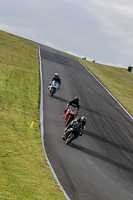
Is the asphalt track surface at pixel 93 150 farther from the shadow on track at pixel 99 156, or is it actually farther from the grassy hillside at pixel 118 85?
the grassy hillside at pixel 118 85

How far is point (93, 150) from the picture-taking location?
15875mm

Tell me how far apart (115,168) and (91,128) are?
5.38 m

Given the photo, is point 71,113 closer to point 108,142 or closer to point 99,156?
point 108,142

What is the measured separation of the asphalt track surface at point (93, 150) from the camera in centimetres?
1140

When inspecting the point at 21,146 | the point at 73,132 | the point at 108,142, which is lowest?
the point at 108,142

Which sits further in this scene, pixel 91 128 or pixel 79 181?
pixel 91 128

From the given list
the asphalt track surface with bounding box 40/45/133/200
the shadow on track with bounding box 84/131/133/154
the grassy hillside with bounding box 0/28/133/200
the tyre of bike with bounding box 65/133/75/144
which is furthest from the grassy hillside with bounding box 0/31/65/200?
the shadow on track with bounding box 84/131/133/154

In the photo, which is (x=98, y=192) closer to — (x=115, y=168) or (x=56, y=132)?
(x=115, y=168)

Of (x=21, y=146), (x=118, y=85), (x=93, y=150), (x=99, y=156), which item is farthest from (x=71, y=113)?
(x=118, y=85)

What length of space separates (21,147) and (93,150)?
170 inches

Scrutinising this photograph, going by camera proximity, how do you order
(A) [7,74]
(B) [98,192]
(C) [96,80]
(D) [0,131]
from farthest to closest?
(C) [96,80] < (A) [7,74] < (D) [0,131] < (B) [98,192]

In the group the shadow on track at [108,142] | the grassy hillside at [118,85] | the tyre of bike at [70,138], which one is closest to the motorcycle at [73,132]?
the tyre of bike at [70,138]

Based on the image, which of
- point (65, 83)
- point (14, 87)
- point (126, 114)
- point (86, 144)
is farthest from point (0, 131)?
point (65, 83)

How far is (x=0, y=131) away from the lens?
1389 cm
